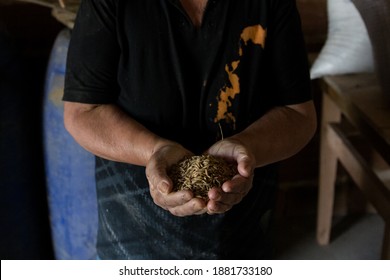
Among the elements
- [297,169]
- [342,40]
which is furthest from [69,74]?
[297,169]

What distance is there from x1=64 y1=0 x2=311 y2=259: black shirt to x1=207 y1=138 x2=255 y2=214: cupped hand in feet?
0.28

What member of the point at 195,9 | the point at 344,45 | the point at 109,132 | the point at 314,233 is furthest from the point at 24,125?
the point at 314,233

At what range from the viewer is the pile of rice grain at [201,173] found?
819mm

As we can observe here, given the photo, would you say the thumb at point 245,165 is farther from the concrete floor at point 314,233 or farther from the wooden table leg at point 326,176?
the concrete floor at point 314,233

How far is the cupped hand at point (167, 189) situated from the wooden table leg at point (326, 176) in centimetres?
83

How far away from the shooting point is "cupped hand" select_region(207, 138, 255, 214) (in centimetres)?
77

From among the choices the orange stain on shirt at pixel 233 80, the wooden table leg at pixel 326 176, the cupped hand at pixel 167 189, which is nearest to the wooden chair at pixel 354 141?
the wooden table leg at pixel 326 176

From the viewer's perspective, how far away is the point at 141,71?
89 cm

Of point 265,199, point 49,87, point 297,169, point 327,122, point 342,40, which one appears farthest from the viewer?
point 297,169

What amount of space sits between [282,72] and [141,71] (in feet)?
0.79

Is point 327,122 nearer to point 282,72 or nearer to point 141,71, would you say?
point 282,72

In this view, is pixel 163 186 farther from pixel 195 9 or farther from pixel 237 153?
pixel 195 9

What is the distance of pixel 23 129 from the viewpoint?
1.32m
